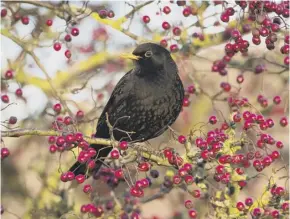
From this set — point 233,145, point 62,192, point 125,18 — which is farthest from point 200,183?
point 125,18

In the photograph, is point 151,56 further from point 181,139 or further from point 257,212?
point 257,212

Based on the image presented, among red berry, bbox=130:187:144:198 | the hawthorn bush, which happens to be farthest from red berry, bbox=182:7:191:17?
red berry, bbox=130:187:144:198

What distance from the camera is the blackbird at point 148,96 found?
13.7 ft

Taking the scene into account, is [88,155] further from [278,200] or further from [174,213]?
[174,213]

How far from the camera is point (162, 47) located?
4312mm

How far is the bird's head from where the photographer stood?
424 centimetres

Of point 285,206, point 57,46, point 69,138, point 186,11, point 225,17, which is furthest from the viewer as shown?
point 186,11

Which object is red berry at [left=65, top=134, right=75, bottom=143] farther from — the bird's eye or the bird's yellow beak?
the bird's eye

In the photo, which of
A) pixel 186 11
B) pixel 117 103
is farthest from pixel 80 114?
pixel 186 11

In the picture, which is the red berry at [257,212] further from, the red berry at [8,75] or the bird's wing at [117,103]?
the red berry at [8,75]

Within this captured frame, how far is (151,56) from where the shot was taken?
4.25 meters

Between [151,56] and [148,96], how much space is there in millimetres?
294

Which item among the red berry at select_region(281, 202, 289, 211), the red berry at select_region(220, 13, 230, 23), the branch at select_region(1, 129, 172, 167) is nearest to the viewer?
the branch at select_region(1, 129, 172, 167)

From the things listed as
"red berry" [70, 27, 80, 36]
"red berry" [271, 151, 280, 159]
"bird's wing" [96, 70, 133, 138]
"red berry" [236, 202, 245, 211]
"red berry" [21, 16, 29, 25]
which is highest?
"red berry" [70, 27, 80, 36]
